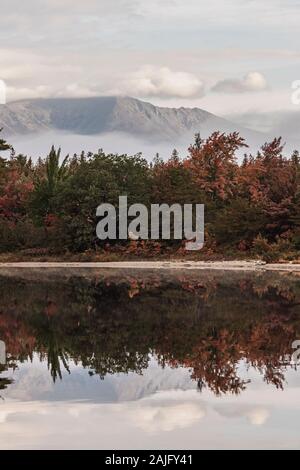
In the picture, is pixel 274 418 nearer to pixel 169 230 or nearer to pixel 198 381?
pixel 198 381

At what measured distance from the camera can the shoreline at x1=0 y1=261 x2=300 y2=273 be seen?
32.5 meters

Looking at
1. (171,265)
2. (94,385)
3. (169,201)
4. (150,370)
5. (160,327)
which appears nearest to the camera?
(94,385)

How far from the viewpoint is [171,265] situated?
35094 millimetres

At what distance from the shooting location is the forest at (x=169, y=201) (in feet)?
116

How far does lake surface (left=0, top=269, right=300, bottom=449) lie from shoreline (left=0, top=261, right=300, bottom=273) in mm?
9712

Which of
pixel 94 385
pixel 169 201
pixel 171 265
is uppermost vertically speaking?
pixel 169 201

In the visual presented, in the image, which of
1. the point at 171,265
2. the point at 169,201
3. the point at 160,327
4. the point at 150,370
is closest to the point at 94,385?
the point at 150,370

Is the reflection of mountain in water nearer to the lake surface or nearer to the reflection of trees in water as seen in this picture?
the lake surface

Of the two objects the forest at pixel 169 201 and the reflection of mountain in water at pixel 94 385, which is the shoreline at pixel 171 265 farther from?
the reflection of mountain in water at pixel 94 385

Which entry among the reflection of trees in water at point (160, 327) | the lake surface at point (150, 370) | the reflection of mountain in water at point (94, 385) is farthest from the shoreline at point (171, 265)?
the reflection of mountain in water at point (94, 385)

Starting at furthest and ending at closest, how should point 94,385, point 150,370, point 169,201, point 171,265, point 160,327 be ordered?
point 169,201 → point 171,265 → point 160,327 → point 150,370 → point 94,385

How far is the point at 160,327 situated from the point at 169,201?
76.0ft

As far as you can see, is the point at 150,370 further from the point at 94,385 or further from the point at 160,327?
the point at 160,327

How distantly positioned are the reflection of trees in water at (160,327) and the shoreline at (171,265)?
7824mm
